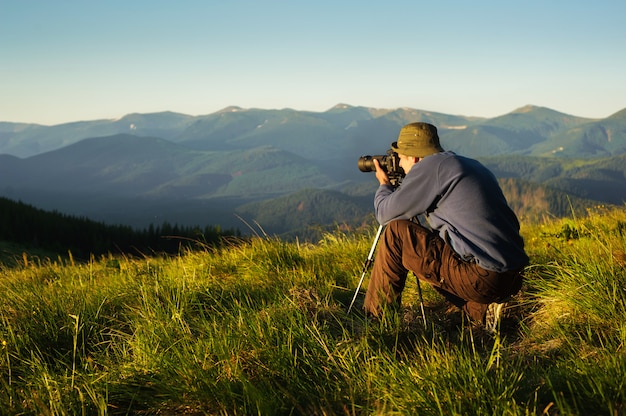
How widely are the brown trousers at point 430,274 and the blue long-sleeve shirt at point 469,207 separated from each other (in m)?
0.13

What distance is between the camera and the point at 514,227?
176 inches

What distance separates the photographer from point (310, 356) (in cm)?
354

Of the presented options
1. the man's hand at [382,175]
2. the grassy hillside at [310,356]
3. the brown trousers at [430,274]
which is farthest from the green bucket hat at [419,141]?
the grassy hillside at [310,356]

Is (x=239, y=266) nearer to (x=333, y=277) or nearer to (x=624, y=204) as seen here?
(x=333, y=277)

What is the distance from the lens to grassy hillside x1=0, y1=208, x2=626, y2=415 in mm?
2861

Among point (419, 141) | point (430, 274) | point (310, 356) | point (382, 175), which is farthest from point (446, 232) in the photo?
point (310, 356)

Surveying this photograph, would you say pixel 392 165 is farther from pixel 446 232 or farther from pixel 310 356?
pixel 310 356

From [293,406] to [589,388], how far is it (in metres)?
1.68

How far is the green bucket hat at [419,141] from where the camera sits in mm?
4797

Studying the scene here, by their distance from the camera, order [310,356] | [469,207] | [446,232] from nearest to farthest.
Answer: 1. [310,356]
2. [469,207]
3. [446,232]

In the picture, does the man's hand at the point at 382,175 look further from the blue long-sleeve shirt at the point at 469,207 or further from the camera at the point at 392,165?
the blue long-sleeve shirt at the point at 469,207

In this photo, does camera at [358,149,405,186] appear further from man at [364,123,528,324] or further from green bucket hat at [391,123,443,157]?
green bucket hat at [391,123,443,157]

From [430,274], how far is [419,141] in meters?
1.28

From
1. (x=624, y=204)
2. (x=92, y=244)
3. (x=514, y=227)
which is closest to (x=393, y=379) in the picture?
(x=514, y=227)
